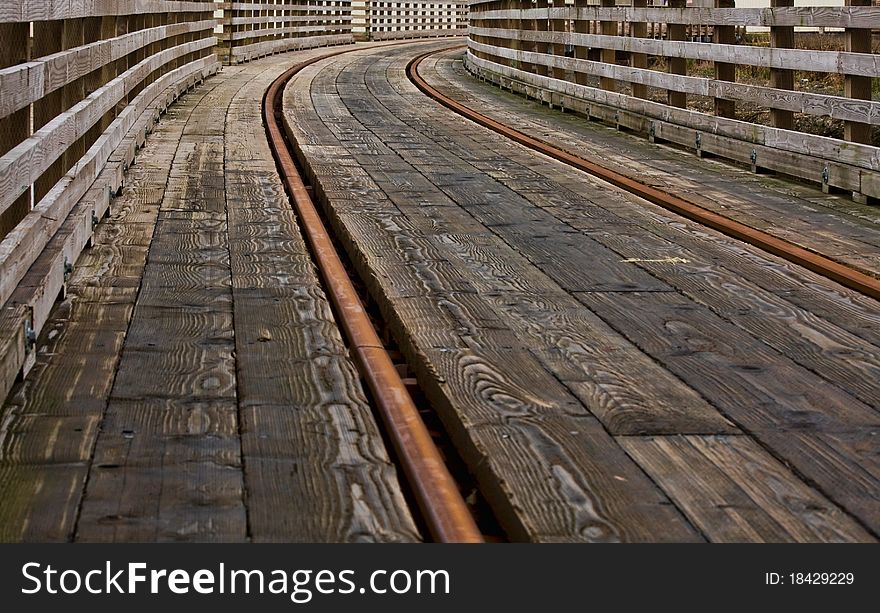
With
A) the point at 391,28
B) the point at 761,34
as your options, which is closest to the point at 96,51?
the point at 761,34

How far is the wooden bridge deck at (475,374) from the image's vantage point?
322cm

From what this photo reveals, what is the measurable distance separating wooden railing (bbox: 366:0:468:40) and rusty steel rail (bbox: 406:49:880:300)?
30.3 metres

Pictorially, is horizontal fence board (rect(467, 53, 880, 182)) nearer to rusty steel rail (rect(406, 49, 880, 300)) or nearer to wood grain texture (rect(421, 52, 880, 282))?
wood grain texture (rect(421, 52, 880, 282))

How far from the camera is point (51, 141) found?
18.3 feet

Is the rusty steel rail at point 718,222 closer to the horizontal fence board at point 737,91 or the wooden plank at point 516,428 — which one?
the horizontal fence board at point 737,91

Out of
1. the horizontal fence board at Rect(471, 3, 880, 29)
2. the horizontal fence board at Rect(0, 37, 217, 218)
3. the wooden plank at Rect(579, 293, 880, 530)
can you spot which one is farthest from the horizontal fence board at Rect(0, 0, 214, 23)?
the horizontal fence board at Rect(471, 3, 880, 29)

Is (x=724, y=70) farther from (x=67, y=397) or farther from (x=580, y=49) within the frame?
(x=67, y=397)

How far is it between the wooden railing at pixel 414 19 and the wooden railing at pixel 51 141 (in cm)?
3192

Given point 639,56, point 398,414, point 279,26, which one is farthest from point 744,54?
point 279,26

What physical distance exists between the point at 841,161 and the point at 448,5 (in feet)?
141

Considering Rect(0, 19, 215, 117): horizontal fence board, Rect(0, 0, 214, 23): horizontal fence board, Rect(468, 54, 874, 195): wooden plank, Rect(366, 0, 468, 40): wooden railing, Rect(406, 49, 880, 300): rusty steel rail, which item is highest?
Rect(366, 0, 468, 40): wooden railing

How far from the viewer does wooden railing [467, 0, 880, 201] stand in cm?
845

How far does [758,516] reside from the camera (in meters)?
3.16
